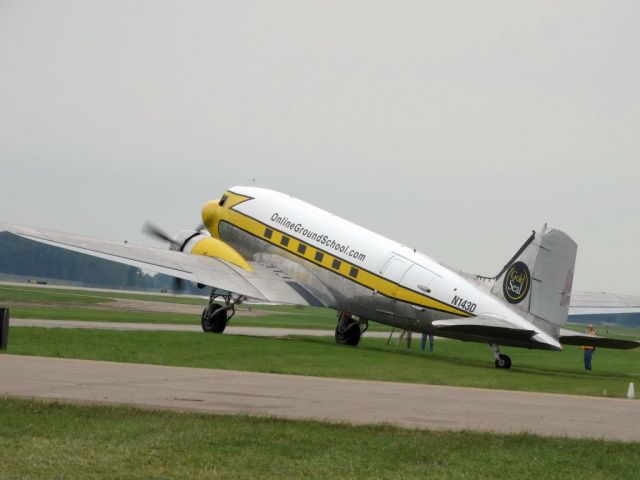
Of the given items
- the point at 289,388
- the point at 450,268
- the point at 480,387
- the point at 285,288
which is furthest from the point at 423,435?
the point at 285,288

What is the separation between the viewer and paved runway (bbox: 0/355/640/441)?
1825cm

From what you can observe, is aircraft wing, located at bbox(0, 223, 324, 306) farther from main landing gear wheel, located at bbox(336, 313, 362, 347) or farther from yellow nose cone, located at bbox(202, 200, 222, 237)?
yellow nose cone, located at bbox(202, 200, 222, 237)

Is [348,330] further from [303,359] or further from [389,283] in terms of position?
[303,359]

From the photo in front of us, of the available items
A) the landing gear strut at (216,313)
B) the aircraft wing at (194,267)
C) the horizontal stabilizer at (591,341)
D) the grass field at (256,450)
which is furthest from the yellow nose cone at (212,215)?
the grass field at (256,450)

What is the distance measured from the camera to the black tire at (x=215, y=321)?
141 feet

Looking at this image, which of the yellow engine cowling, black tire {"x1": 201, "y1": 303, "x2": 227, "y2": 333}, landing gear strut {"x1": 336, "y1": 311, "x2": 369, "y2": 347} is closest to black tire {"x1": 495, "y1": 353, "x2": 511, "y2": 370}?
landing gear strut {"x1": 336, "y1": 311, "x2": 369, "y2": 347}

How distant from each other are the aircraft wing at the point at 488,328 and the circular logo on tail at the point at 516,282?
908 millimetres

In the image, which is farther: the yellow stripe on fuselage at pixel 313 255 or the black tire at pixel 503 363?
the yellow stripe on fuselage at pixel 313 255

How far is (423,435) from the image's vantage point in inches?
636

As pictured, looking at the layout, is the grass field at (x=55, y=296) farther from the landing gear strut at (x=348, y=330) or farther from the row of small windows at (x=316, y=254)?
the landing gear strut at (x=348, y=330)

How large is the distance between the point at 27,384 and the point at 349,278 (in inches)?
823

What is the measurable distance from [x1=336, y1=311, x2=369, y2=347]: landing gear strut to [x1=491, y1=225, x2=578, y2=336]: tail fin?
9.56 metres

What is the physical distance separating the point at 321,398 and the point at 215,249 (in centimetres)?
2525

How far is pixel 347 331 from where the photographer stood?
43.1 m
